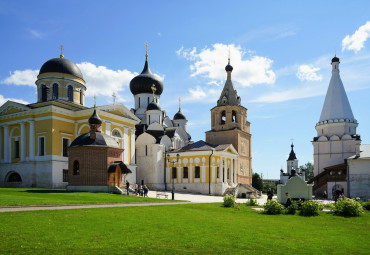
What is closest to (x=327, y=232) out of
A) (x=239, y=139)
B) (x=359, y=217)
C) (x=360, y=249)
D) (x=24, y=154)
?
(x=360, y=249)

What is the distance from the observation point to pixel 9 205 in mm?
14594

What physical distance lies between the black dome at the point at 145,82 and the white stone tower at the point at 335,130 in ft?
75.8

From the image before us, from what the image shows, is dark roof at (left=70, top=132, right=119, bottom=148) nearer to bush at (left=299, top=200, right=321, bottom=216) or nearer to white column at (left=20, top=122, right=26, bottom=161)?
white column at (left=20, top=122, right=26, bottom=161)

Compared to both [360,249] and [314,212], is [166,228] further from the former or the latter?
[314,212]

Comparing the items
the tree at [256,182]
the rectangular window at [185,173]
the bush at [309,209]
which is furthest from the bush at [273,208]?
the tree at [256,182]

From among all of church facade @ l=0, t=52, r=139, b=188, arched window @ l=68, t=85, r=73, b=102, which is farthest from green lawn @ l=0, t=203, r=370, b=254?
arched window @ l=68, t=85, r=73, b=102

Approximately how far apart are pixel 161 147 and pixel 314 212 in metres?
27.8

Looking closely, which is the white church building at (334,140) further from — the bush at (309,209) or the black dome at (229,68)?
the bush at (309,209)

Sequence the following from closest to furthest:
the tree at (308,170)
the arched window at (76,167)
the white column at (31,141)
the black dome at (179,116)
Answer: the arched window at (76,167)
the white column at (31,141)
the black dome at (179,116)
the tree at (308,170)

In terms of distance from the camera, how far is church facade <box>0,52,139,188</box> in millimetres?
33312

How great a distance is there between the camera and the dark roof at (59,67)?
3916cm

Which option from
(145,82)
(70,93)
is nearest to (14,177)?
(70,93)

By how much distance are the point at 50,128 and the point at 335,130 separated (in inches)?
1368

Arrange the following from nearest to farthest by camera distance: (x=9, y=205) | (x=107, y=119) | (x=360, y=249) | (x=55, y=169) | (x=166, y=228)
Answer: (x=360, y=249) → (x=166, y=228) → (x=9, y=205) → (x=55, y=169) → (x=107, y=119)
